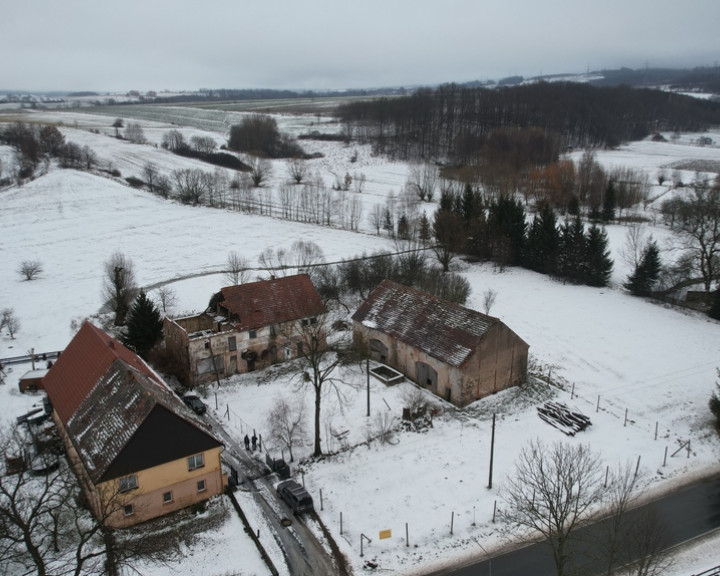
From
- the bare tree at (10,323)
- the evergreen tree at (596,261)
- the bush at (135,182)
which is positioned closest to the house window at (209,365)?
the bare tree at (10,323)

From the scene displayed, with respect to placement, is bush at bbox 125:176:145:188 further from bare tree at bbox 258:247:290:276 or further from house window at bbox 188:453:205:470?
house window at bbox 188:453:205:470

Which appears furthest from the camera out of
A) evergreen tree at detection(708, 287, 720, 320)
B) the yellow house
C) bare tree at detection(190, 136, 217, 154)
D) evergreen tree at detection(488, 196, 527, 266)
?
bare tree at detection(190, 136, 217, 154)

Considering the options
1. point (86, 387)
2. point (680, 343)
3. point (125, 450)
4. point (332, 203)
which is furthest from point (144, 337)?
point (332, 203)

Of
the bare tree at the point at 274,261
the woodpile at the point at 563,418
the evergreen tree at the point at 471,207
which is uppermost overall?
the evergreen tree at the point at 471,207

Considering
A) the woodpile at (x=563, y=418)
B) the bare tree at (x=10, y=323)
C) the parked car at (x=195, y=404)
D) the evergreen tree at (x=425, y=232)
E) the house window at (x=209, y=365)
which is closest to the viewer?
the woodpile at (x=563, y=418)

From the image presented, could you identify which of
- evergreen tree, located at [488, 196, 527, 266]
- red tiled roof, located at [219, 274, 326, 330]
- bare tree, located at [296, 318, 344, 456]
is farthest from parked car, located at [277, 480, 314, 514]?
evergreen tree, located at [488, 196, 527, 266]

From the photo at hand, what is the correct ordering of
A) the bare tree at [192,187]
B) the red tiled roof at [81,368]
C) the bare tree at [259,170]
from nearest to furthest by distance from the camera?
the red tiled roof at [81,368] → the bare tree at [192,187] → the bare tree at [259,170]

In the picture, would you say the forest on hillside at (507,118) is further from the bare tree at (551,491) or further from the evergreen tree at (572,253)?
the bare tree at (551,491)

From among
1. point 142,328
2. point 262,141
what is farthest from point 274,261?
point 262,141

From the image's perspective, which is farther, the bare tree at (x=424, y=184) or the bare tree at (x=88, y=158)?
the bare tree at (x=88, y=158)
